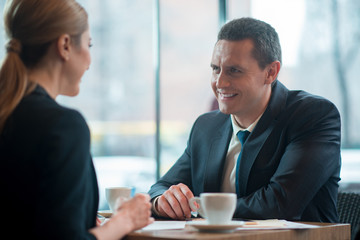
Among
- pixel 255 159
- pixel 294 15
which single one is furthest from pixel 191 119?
pixel 255 159

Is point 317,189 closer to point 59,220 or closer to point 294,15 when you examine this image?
point 59,220

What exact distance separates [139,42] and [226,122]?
317cm

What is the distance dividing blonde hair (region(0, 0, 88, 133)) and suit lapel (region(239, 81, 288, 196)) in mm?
1048

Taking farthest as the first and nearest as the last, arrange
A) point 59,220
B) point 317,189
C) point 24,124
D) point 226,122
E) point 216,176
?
point 226,122, point 216,176, point 317,189, point 24,124, point 59,220

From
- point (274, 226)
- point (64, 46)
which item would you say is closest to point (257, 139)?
point (274, 226)

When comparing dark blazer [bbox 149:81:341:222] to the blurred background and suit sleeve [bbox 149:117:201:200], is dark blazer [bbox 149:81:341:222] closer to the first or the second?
suit sleeve [bbox 149:117:201:200]

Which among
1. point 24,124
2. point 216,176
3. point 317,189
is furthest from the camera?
point 216,176

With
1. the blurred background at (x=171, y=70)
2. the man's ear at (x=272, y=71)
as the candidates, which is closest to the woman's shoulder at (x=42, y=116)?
the man's ear at (x=272, y=71)

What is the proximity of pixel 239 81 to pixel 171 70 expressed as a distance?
3024mm

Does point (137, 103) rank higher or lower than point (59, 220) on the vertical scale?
lower

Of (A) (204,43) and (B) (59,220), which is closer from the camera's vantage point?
(B) (59,220)

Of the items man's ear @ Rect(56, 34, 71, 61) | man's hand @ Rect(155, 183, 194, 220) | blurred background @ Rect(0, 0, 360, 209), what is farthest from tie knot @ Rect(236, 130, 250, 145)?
blurred background @ Rect(0, 0, 360, 209)

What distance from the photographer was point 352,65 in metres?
5.40

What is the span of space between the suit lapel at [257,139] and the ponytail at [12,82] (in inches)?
43.0
